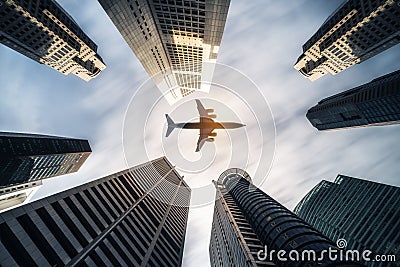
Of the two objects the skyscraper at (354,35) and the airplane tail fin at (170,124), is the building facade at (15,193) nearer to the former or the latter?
the airplane tail fin at (170,124)

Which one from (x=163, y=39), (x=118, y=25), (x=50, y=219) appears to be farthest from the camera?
(x=163, y=39)

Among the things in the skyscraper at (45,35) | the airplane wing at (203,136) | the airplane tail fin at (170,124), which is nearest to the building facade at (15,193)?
the skyscraper at (45,35)

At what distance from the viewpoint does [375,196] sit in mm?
110250

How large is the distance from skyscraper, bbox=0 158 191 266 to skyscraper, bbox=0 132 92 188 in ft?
316

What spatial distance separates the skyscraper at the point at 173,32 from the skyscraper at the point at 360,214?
304 ft

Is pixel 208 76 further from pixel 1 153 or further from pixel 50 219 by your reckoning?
pixel 1 153

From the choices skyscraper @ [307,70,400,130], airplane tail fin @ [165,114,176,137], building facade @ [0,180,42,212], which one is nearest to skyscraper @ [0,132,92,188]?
building facade @ [0,180,42,212]

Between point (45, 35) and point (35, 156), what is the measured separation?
67.6 m

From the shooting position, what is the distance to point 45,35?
113 m

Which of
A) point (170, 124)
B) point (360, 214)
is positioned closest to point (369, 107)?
point (360, 214)

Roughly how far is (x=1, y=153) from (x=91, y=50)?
7798cm

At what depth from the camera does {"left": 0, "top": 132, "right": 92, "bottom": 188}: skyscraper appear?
120938mm

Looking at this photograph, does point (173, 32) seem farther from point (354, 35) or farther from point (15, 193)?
point (15, 193)

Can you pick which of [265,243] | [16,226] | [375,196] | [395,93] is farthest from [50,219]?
[375,196]
